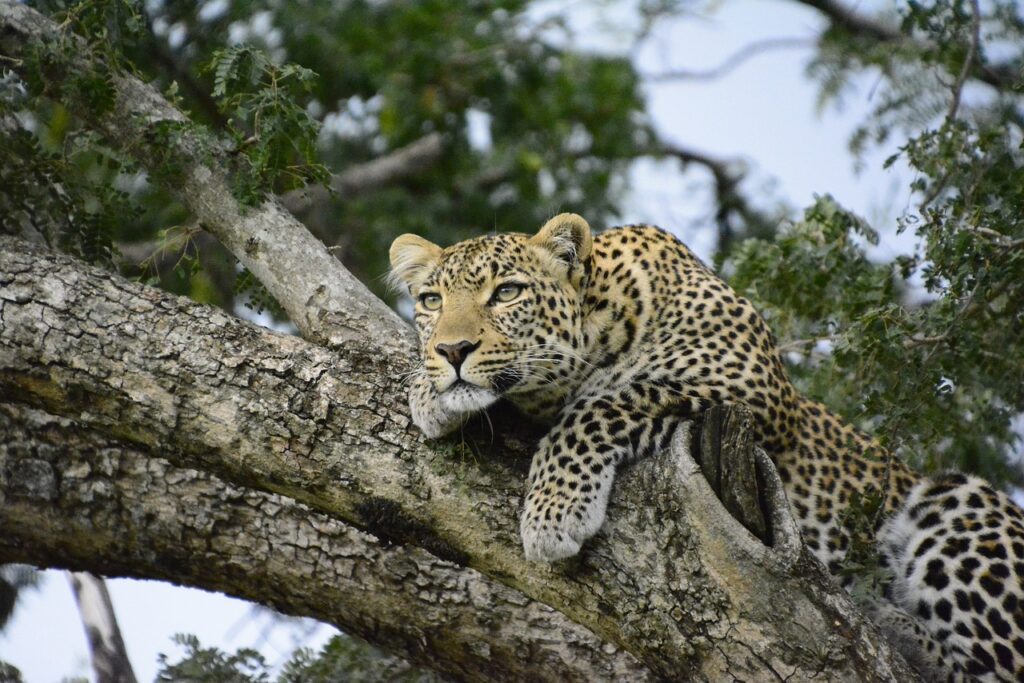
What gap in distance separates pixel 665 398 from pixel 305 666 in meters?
3.05

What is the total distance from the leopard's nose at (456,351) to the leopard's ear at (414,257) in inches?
43.6

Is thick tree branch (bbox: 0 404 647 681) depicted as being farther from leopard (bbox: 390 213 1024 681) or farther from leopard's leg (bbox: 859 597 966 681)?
leopard's leg (bbox: 859 597 966 681)

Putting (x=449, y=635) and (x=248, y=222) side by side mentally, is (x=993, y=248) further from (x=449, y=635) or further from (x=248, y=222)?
(x=248, y=222)

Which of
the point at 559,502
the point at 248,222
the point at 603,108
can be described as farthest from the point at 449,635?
the point at 603,108

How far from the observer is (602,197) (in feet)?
48.0

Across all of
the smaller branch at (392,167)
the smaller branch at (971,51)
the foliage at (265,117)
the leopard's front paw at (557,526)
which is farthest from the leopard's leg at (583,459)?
the smaller branch at (392,167)

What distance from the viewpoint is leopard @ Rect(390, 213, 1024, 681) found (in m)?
6.70

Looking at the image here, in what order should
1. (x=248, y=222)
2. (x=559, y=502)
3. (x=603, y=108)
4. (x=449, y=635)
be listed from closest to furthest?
(x=559, y=502), (x=449, y=635), (x=248, y=222), (x=603, y=108)

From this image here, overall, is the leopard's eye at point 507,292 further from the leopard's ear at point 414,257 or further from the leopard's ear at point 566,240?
the leopard's ear at point 414,257

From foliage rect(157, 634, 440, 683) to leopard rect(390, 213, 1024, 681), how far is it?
2002 mm

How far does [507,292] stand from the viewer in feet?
24.4

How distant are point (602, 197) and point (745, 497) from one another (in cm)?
937

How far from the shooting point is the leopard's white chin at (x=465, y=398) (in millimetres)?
6367

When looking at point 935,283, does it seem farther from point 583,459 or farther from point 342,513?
point 342,513
